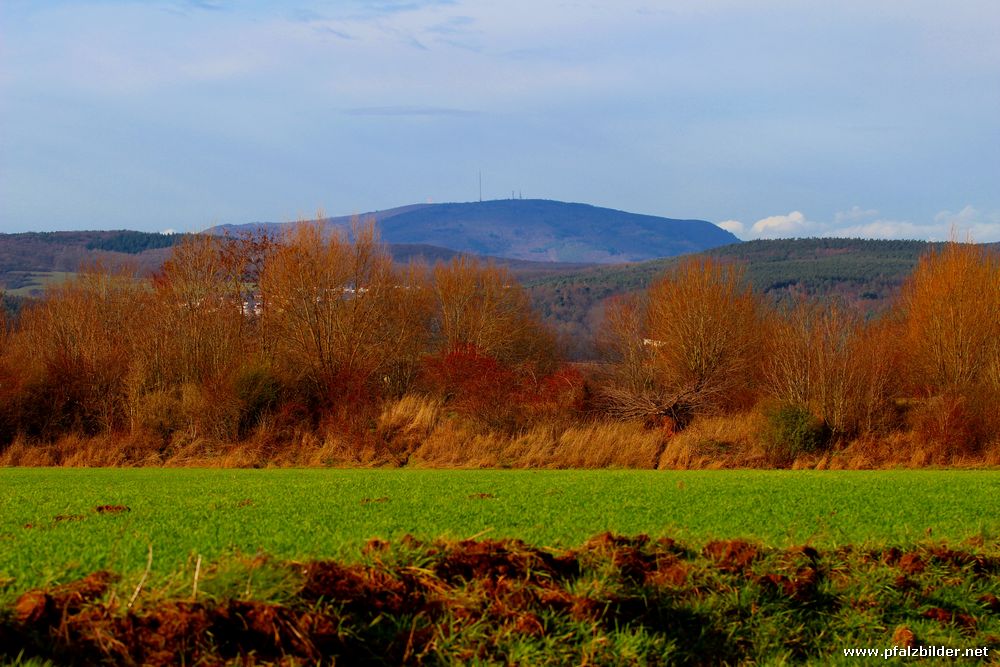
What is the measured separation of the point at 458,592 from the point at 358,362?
112 feet

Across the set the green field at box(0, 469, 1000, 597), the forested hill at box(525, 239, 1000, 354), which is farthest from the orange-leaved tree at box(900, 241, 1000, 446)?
the forested hill at box(525, 239, 1000, 354)

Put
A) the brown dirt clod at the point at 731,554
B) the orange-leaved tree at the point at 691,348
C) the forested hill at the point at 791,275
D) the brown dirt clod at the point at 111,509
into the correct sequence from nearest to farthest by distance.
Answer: the brown dirt clod at the point at 731,554
the brown dirt clod at the point at 111,509
the orange-leaved tree at the point at 691,348
the forested hill at the point at 791,275

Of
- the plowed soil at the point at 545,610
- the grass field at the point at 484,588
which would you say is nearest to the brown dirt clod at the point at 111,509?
the grass field at the point at 484,588

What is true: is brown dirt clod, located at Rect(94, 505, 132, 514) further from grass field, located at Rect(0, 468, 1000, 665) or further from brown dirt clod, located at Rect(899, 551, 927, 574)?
brown dirt clod, located at Rect(899, 551, 927, 574)

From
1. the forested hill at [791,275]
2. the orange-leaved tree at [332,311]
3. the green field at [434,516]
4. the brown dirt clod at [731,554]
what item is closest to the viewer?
the brown dirt clod at [731,554]

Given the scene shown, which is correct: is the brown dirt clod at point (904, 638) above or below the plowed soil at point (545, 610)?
below

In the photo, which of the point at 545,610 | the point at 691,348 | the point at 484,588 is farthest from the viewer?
the point at 691,348

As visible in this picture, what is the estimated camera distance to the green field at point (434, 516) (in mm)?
7496

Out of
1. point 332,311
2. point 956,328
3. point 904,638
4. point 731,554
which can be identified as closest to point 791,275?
point 956,328

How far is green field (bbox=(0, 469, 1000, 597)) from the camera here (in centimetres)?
750

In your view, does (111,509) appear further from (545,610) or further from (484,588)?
(545,610)

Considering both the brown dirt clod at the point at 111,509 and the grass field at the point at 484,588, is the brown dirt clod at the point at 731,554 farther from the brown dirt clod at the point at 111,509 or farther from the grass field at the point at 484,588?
the brown dirt clod at the point at 111,509

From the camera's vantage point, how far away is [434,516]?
33.9 ft

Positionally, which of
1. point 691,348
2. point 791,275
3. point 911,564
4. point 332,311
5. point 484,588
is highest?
point 791,275
